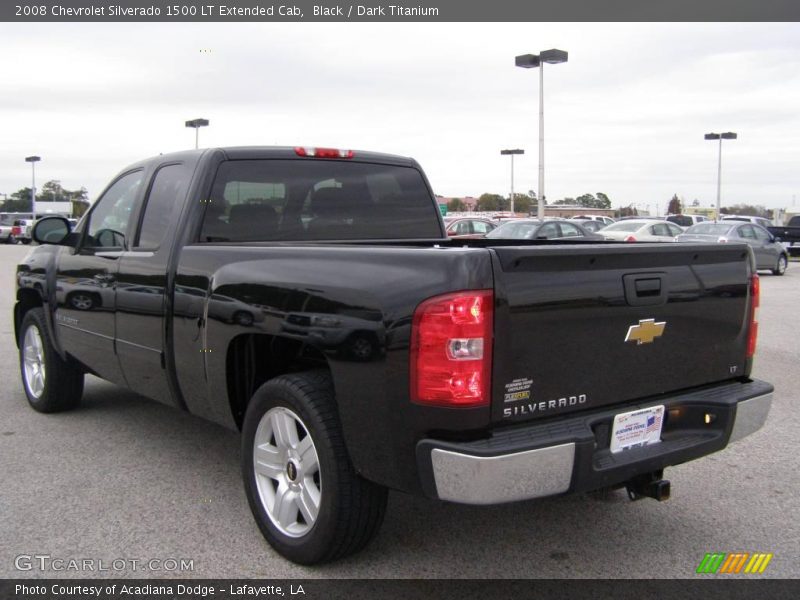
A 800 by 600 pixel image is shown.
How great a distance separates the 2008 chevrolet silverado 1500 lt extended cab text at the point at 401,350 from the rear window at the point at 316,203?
13 millimetres

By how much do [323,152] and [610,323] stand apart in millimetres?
2420

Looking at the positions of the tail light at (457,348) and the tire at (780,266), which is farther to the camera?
the tire at (780,266)

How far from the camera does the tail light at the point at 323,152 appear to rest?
484 centimetres

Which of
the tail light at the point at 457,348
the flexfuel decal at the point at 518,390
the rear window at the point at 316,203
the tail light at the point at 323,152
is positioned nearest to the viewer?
the tail light at the point at 457,348

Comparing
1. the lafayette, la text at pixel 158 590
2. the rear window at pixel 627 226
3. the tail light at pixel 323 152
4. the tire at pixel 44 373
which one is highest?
the tail light at pixel 323 152

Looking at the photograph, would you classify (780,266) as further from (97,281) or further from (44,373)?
(97,281)

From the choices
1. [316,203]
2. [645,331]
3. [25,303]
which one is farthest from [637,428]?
[25,303]

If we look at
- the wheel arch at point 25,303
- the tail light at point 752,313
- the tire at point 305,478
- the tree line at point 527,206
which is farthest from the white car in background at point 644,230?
the tree line at point 527,206

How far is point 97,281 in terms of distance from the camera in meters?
5.04

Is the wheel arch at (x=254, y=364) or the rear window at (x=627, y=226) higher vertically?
the rear window at (x=627, y=226)

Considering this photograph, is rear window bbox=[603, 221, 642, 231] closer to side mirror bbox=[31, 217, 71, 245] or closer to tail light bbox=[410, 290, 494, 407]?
side mirror bbox=[31, 217, 71, 245]

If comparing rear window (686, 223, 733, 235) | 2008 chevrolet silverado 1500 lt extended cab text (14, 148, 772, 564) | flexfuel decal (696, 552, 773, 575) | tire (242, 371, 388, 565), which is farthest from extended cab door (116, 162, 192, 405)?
rear window (686, 223, 733, 235)

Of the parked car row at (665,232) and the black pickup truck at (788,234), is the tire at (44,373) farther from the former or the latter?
the black pickup truck at (788,234)

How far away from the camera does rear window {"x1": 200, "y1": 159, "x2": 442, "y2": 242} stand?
14.6 feet
